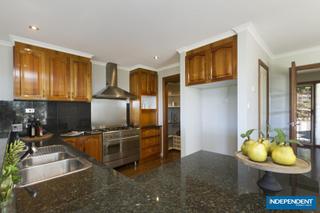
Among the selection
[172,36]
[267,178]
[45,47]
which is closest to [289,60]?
[172,36]

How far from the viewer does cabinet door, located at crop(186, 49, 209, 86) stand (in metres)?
2.47

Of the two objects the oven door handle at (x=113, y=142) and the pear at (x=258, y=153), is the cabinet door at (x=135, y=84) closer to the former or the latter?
the oven door handle at (x=113, y=142)

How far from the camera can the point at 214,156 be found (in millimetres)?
1341

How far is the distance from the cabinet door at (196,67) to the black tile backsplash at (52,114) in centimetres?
219

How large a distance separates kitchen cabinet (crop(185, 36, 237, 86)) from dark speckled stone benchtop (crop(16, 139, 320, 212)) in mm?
1551

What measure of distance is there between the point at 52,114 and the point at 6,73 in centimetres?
92

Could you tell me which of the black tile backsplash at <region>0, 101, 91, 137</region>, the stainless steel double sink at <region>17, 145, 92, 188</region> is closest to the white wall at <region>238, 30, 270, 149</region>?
the stainless steel double sink at <region>17, 145, 92, 188</region>

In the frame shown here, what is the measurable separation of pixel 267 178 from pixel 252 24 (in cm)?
198

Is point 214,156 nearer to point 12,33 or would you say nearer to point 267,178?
point 267,178

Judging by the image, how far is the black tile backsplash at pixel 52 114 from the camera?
95.8 inches

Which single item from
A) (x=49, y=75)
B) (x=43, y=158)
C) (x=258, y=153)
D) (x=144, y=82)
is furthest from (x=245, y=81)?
(x=49, y=75)

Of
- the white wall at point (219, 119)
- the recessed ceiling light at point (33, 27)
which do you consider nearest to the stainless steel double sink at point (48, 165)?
the recessed ceiling light at point (33, 27)

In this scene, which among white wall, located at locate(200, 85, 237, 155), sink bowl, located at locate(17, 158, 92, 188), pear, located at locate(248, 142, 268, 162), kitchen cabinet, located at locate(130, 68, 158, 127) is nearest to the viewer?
pear, located at locate(248, 142, 268, 162)

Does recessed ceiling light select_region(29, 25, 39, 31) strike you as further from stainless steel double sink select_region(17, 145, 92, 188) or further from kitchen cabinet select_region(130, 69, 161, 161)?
kitchen cabinet select_region(130, 69, 161, 161)
